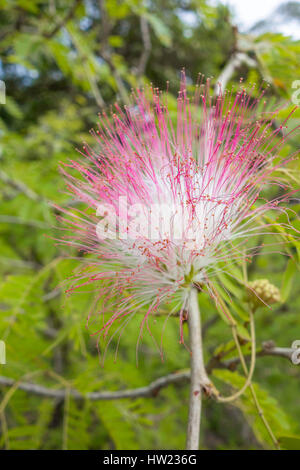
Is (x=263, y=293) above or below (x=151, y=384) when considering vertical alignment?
above

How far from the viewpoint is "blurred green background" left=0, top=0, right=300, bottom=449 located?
169 cm

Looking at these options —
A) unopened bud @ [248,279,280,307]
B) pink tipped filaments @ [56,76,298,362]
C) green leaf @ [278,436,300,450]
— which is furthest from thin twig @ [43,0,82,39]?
green leaf @ [278,436,300,450]

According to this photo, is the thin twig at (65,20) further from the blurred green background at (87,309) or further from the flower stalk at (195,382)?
the flower stalk at (195,382)

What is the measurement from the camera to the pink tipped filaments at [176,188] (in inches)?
44.5

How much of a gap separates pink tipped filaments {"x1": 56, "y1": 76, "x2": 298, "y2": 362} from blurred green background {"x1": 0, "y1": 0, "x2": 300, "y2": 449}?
0.16 meters

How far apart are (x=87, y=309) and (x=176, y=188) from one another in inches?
33.6

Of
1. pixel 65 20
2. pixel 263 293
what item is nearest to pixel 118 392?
pixel 263 293

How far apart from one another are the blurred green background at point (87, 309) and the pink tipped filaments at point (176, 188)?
0.16 m

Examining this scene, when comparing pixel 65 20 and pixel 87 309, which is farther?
pixel 65 20

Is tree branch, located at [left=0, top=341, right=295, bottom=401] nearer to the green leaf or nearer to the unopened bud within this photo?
the unopened bud

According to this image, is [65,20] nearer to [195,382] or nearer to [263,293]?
[263,293]

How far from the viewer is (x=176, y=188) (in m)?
1.14

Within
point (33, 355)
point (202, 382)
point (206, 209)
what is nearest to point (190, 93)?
point (206, 209)

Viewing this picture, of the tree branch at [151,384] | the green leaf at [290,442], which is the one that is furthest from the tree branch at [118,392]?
the green leaf at [290,442]
